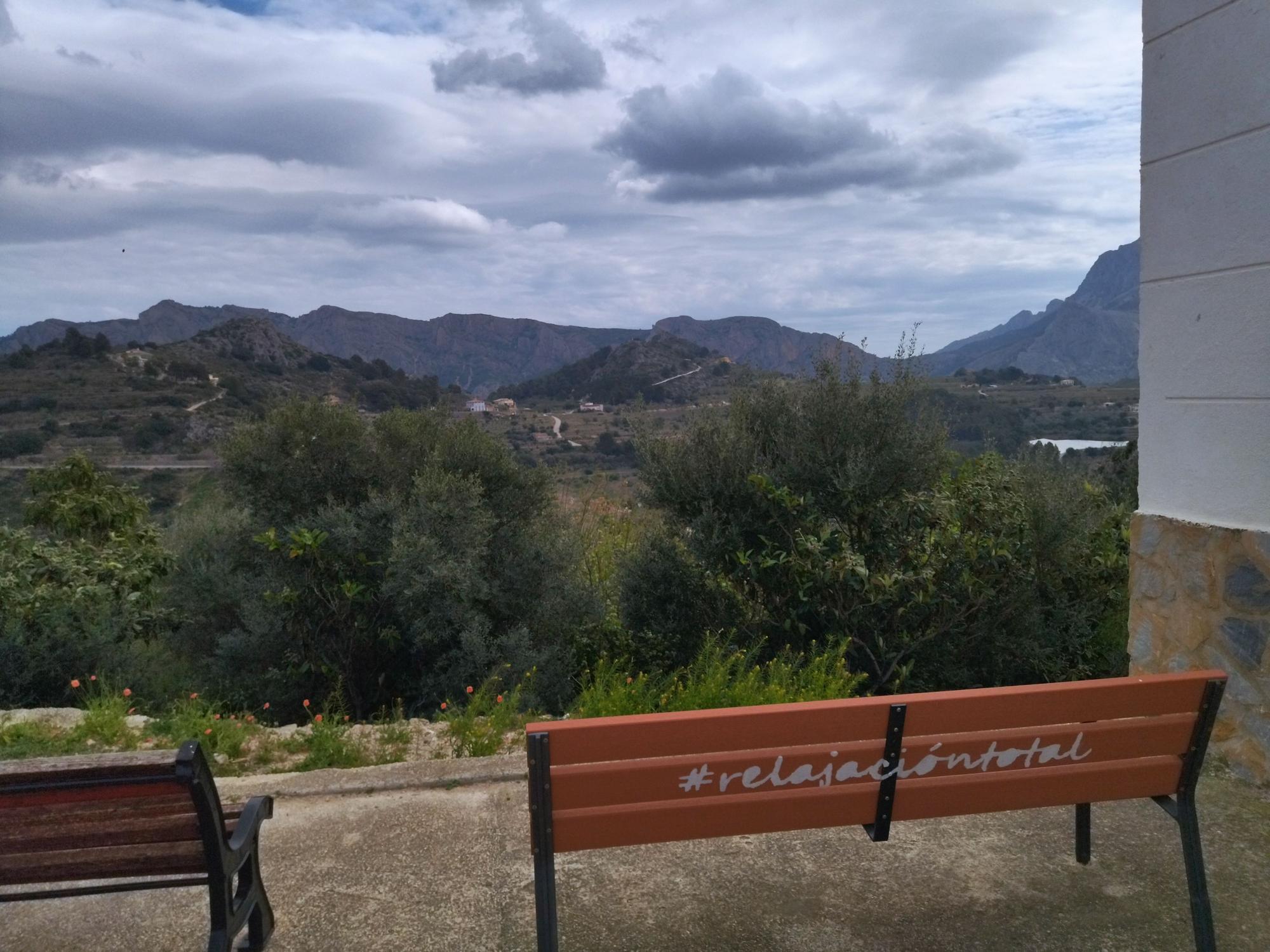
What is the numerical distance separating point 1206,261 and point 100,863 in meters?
4.17

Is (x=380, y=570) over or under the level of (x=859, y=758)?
under

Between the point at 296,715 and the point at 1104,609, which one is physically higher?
the point at 1104,609

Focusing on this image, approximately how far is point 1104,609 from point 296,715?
6.15m

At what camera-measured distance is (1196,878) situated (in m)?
2.75

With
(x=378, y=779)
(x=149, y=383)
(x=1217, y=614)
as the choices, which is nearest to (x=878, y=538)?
(x=1217, y=614)

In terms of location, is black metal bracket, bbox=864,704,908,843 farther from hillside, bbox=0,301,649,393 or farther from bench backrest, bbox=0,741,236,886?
hillside, bbox=0,301,649,393

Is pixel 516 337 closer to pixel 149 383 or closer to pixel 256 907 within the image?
pixel 149 383

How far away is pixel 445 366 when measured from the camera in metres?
95.4

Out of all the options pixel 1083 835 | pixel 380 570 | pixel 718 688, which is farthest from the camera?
pixel 380 570

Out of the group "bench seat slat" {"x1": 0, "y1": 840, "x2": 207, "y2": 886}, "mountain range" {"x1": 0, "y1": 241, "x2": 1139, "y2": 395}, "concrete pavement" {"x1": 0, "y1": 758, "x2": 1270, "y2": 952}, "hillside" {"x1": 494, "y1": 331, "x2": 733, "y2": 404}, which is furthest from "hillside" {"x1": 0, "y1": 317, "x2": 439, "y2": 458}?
"bench seat slat" {"x1": 0, "y1": 840, "x2": 207, "y2": 886}

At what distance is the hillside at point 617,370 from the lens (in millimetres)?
34062

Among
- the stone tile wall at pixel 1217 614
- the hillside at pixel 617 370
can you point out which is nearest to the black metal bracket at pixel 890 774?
the stone tile wall at pixel 1217 614

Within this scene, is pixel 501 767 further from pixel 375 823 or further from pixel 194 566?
pixel 194 566

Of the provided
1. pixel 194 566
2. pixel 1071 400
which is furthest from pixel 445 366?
pixel 194 566
